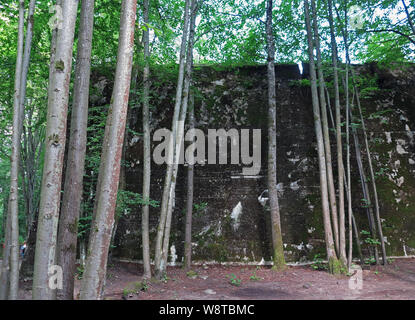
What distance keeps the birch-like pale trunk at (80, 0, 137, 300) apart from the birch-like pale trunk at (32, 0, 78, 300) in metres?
0.38

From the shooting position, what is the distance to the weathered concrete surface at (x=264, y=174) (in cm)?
757

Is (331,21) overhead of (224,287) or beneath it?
overhead

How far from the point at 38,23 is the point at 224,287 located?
684cm

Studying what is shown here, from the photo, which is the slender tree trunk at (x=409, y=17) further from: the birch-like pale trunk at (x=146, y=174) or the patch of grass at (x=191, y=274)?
the patch of grass at (x=191, y=274)

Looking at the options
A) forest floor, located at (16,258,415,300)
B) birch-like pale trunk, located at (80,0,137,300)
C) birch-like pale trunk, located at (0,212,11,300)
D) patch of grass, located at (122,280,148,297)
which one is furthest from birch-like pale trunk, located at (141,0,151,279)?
birch-like pale trunk, located at (80,0,137,300)

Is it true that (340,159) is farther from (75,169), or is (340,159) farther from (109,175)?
(75,169)

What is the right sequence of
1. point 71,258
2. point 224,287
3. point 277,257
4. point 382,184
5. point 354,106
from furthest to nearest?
point 354,106 < point 382,184 < point 277,257 < point 224,287 < point 71,258

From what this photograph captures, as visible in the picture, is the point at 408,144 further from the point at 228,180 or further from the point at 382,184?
the point at 228,180

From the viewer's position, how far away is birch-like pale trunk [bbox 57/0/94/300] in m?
3.37

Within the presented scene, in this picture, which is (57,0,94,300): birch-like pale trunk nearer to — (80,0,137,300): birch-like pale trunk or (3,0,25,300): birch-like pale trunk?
(80,0,137,300): birch-like pale trunk

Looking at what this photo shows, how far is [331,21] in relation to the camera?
24.1 feet

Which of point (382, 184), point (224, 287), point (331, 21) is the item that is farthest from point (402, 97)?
point (224, 287)

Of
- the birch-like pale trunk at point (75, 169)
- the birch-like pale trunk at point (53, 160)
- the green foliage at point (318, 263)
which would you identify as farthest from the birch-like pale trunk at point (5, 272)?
the green foliage at point (318, 263)
